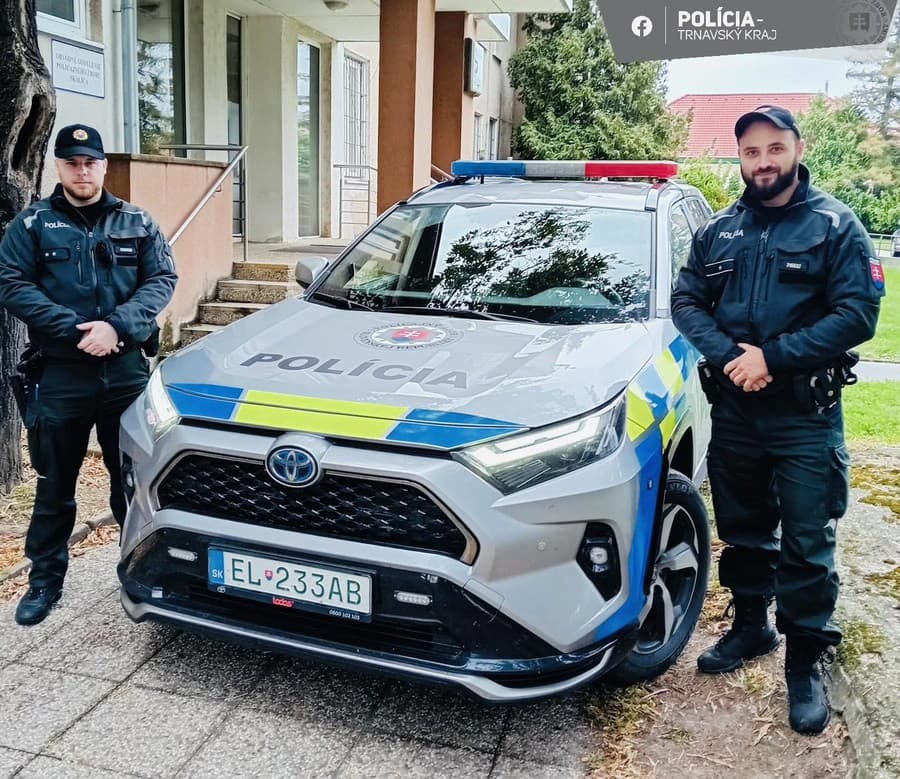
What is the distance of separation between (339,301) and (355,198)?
11.0m

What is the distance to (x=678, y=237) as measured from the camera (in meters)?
4.03

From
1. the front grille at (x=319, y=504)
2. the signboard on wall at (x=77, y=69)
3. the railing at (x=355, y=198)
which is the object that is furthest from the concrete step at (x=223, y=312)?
the railing at (x=355, y=198)

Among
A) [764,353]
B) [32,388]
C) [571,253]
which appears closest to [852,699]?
[764,353]

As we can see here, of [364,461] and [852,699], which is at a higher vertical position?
[364,461]

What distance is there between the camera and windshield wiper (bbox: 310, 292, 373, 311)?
12.1ft

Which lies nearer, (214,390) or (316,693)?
(214,390)

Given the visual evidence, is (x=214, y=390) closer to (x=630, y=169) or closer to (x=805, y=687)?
(x=805, y=687)

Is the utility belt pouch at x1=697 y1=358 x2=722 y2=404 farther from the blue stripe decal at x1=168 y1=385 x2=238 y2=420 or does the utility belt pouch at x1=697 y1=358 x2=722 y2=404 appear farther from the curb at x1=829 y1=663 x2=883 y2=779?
the blue stripe decal at x1=168 y1=385 x2=238 y2=420

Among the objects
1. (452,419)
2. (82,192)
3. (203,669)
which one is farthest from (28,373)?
(452,419)

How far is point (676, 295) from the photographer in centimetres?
308

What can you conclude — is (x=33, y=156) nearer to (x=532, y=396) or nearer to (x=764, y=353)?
(x=532, y=396)

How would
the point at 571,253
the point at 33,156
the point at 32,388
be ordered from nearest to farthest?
the point at 32,388 < the point at 571,253 < the point at 33,156

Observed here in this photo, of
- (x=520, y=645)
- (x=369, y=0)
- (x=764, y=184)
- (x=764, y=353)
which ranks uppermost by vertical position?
(x=369, y=0)

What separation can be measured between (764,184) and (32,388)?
266 centimetres
